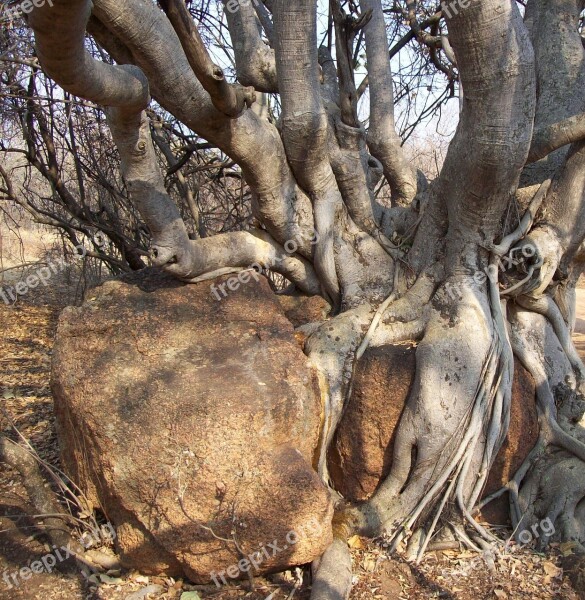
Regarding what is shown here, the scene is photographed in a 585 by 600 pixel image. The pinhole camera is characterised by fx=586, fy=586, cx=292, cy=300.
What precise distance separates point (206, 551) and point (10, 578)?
0.99 meters

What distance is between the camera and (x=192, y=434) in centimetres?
270

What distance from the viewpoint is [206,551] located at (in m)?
2.63

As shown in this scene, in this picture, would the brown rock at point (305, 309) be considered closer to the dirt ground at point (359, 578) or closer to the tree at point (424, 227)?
the tree at point (424, 227)

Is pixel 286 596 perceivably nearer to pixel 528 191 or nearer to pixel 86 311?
pixel 86 311

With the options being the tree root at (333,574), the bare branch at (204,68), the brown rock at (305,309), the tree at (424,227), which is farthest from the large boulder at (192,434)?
the bare branch at (204,68)

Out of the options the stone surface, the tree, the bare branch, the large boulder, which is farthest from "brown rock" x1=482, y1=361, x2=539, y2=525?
the bare branch

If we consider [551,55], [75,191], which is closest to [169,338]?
[551,55]

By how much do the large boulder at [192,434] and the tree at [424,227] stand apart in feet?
0.90

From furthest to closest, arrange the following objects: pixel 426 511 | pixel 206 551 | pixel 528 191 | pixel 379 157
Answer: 1. pixel 379 157
2. pixel 528 191
3. pixel 426 511
4. pixel 206 551

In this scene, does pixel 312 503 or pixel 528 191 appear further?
pixel 528 191

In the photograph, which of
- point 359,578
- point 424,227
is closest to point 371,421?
point 359,578

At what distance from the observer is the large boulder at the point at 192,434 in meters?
2.62

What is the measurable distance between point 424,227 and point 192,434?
1958mm

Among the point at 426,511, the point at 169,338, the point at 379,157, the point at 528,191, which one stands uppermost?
the point at 379,157
